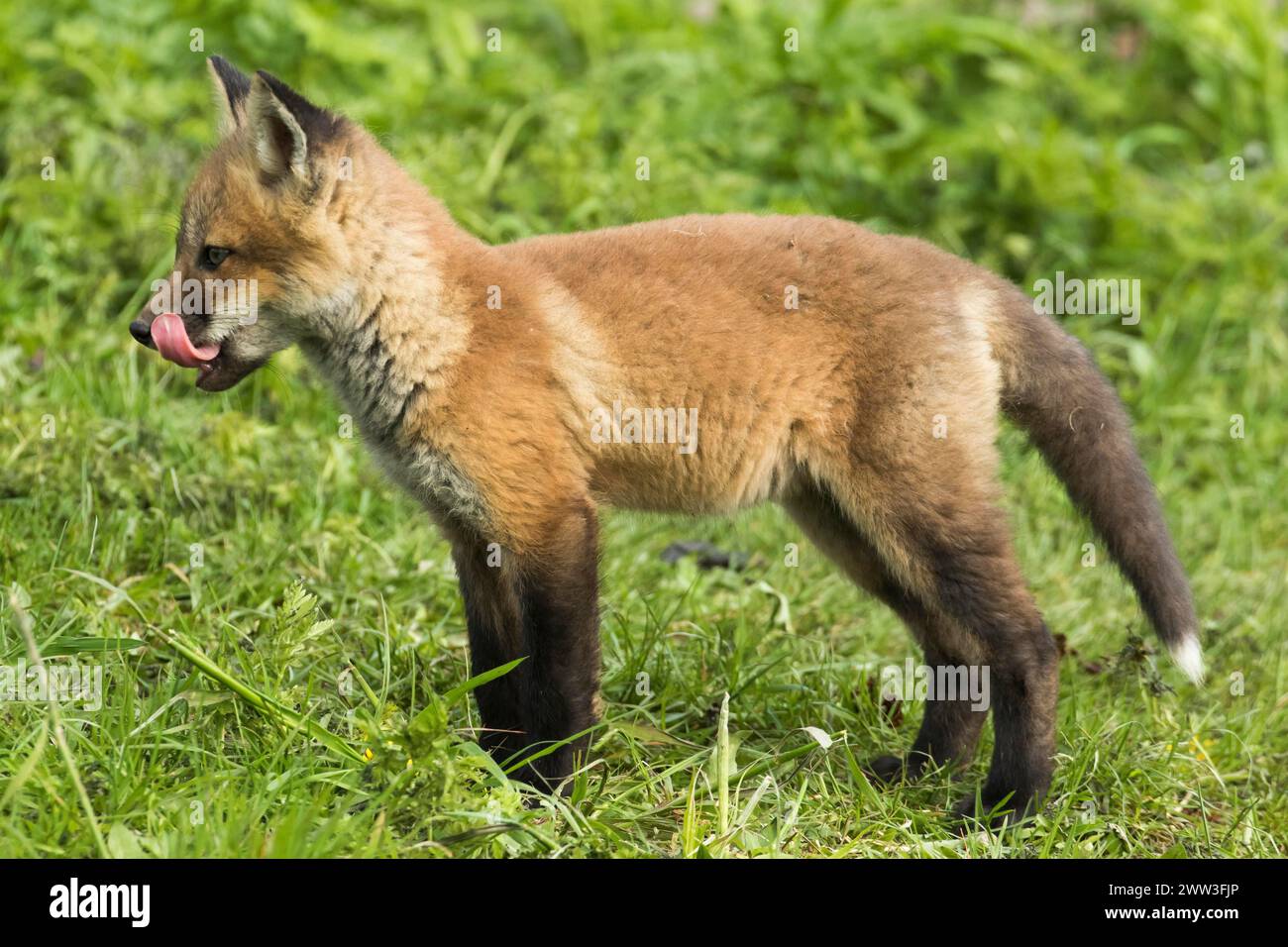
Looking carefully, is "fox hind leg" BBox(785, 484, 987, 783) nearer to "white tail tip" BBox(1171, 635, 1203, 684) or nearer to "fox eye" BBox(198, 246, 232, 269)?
"white tail tip" BBox(1171, 635, 1203, 684)

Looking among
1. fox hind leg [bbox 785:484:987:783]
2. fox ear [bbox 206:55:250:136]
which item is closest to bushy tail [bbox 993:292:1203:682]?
fox hind leg [bbox 785:484:987:783]

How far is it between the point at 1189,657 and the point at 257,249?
11.2 ft

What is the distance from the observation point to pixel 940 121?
9430 millimetres

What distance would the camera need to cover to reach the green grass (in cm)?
425

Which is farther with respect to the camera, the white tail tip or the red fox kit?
the white tail tip

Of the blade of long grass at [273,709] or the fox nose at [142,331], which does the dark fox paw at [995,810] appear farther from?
the fox nose at [142,331]

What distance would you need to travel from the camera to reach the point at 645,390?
186 inches

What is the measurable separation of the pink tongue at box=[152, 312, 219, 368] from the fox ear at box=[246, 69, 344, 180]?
1.82ft

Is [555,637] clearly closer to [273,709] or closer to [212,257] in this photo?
[273,709]

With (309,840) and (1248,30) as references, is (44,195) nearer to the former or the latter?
(309,840)

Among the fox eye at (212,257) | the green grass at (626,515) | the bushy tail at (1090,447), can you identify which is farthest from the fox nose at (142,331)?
the bushy tail at (1090,447)

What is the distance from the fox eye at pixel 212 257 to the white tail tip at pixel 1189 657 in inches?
136

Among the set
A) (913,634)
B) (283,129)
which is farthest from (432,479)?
(913,634)

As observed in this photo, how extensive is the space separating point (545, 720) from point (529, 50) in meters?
6.20
